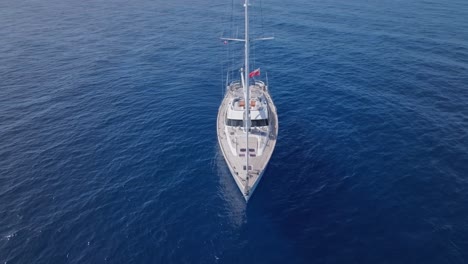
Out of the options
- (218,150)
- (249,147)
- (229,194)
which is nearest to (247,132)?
(249,147)

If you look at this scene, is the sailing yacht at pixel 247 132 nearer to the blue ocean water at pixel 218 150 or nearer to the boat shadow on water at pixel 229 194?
the boat shadow on water at pixel 229 194

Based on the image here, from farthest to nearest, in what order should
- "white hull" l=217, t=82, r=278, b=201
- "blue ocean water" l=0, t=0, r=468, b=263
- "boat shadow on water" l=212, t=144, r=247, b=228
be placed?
"white hull" l=217, t=82, r=278, b=201
"boat shadow on water" l=212, t=144, r=247, b=228
"blue ocean water" l=0, t=0, r=468, b=263

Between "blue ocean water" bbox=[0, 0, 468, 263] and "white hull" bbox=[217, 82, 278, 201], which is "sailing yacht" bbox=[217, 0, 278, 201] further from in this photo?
"blue ocean water" bbox=[0, 0, 468, 263]

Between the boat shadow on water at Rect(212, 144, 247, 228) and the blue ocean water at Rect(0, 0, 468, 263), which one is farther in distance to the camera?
the boat shadow on water at Rect(212, 144, 247, 228)

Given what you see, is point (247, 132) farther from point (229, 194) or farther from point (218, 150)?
point (218, 150)

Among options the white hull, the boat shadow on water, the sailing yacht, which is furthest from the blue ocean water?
the sailing yacht
